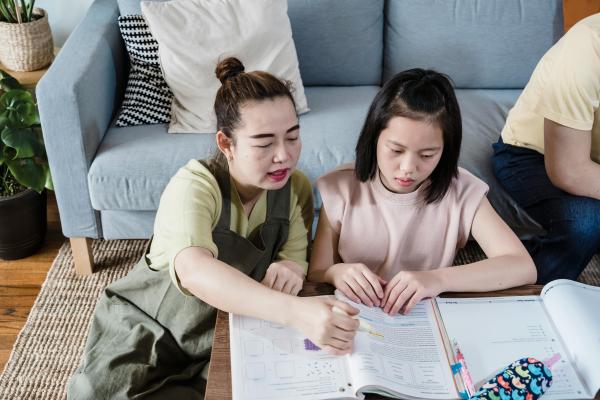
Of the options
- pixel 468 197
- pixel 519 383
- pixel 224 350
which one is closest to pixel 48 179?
pixel 224 350

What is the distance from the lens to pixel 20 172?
1824 mm

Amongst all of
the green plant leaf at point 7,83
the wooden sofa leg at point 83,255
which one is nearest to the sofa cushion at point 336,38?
the green plant leaf at point 7,83

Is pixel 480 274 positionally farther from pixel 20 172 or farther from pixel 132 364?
pixel 20 172

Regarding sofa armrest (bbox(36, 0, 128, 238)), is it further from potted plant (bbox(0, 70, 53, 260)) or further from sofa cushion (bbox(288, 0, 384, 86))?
sofa cushion (bbox(288, 0, 384, 86))

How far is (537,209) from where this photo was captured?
5.54ft

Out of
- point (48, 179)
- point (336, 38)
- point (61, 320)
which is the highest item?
point (336, 38)

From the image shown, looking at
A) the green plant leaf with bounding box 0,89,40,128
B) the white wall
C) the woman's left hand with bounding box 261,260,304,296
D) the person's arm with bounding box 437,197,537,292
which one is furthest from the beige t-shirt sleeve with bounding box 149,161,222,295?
the white wall

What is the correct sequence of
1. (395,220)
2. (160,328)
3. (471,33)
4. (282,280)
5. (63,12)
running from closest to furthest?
1. (282,280)
2. (160,328)
3. (395,220)
4. (471,33)
5. (63,12)

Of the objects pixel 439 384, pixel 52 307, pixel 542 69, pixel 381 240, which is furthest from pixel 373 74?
pixel 439 384

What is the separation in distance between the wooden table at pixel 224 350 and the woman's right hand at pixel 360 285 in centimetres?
4

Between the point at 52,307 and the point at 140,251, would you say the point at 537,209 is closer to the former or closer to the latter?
the point at 140,251

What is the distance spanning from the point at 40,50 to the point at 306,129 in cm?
99

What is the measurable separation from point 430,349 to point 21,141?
1358 millimetres

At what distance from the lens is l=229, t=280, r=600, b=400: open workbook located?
918 mm
